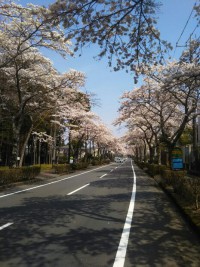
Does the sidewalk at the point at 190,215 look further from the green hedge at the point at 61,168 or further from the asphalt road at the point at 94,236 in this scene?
the green hedge at the point at 61,168

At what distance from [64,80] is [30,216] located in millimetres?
16503

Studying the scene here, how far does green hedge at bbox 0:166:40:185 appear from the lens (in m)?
19.2

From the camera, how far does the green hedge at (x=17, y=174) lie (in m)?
19.2

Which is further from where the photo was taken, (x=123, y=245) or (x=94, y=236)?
(x=94, y=236)

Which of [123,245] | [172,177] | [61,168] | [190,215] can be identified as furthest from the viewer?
[61,168]

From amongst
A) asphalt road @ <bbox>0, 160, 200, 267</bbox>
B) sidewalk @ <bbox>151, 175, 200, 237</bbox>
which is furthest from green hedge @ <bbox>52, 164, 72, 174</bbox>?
sidewalk @ <bbox>151, 175, 200, 237</bbox>

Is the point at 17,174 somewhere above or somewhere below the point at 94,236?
above

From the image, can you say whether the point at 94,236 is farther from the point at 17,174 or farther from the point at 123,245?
the point at 17,174

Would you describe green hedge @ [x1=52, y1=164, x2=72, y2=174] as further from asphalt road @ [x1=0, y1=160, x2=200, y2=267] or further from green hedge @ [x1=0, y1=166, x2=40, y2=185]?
asphalt road @ [x1=0, y1=160, x2=200, y2=267]

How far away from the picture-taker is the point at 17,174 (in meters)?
21.2

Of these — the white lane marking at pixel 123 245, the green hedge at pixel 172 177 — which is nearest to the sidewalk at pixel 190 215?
the white lane marking at pixel 123 245

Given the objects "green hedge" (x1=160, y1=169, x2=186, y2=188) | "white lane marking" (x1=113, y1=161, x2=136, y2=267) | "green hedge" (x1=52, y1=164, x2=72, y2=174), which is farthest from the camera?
"green hedge" (x1=52, y1=164, x2=72, y2=174)

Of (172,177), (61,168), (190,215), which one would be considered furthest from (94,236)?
(61,168)

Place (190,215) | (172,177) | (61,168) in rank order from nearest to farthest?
(190,215) < (172,177) < (61,168)
